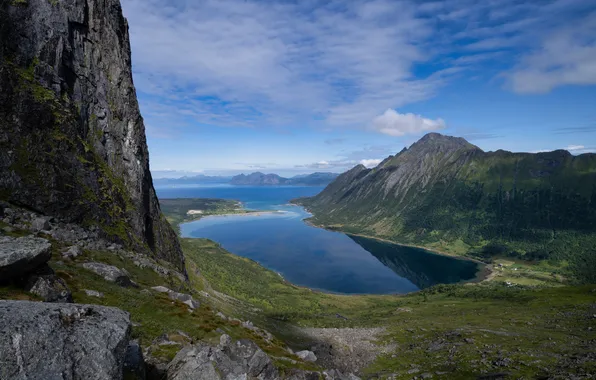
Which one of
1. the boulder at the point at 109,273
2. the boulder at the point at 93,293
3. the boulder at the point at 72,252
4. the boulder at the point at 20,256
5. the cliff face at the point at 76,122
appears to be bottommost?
the boulder at the point at 109,273

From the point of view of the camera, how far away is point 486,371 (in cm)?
5025

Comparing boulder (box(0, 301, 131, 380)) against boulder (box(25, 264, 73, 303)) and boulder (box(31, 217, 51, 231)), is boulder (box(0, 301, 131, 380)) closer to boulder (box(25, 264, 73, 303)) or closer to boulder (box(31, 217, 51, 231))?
boulder (box(25, 264, 73, 303))

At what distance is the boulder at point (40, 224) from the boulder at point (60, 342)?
137ft

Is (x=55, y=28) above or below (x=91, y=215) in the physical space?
above

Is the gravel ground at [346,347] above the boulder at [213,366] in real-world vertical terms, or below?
below

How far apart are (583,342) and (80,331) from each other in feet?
282

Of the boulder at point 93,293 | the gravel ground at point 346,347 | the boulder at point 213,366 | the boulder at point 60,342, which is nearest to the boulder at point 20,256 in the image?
the boulder at point 60,342

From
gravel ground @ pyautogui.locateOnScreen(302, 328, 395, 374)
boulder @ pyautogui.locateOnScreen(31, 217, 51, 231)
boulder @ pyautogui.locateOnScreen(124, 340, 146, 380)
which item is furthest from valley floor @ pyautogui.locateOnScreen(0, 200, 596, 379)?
boulder @ pyautogui.locateOnScreen(124, 340, 146, 380)

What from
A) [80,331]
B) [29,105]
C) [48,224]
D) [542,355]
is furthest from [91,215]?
[542,355]

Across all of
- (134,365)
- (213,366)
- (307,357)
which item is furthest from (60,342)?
(307,357)

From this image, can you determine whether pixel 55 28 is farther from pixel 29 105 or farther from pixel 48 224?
pixel 48 224

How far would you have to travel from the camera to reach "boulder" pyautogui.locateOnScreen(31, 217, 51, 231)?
151ft

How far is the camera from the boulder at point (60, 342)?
11.2m

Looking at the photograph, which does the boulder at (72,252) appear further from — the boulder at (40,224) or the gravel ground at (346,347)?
the gravel ground at (346,347)
